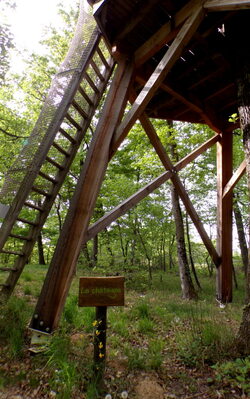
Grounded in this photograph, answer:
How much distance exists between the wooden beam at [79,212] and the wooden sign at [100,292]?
0.53m

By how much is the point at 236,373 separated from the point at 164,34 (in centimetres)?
473

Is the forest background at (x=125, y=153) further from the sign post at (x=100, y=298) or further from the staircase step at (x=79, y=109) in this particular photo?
the sign post at (x=100, y=298)

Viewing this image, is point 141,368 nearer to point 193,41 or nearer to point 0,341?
point 0,341

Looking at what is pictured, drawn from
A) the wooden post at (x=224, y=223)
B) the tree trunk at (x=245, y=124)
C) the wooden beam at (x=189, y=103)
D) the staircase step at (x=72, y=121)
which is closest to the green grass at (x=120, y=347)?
the tree trunk at (x=245, y=124)

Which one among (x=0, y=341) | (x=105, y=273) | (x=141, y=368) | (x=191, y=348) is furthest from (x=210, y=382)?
(x=105, y=273)

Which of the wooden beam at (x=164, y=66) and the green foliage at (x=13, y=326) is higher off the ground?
the wooden beam at (x=164, y=66)

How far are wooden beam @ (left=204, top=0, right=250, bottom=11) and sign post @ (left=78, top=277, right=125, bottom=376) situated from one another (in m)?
3.63

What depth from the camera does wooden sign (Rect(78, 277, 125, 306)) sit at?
8.32ft

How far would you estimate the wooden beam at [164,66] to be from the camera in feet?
10.9

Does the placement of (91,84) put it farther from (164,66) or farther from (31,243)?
(31,243)

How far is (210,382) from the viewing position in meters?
2.43

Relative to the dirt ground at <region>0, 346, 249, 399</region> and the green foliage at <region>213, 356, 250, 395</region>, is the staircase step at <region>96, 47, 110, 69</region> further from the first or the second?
the green foliage at <region>213, 356, 250, 395</region>

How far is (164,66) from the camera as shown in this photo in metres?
3.48

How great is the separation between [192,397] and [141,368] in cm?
63
